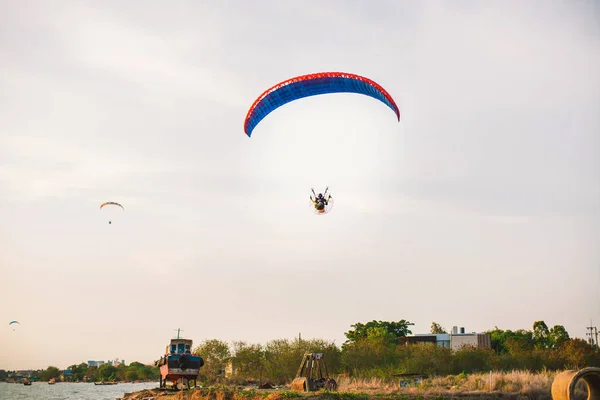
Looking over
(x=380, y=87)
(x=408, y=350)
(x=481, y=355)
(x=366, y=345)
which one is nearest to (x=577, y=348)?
(x=481, y=355)

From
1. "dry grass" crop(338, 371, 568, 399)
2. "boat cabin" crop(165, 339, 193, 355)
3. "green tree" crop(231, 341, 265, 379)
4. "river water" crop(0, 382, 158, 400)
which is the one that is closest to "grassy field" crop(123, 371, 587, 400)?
"dry grass" crop(338, 371, 568, 399)

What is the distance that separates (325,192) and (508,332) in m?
74.6

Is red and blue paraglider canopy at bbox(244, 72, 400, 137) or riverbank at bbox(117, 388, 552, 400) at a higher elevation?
red and blue paraglider canopy at bbox(244, 72, 400, 137)

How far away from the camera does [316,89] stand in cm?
3266

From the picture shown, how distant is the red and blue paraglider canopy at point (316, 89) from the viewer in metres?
31.7

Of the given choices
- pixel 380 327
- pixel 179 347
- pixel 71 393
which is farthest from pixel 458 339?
pixel 71 393

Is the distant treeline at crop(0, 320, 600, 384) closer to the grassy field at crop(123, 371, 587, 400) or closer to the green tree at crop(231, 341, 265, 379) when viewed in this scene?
the green tree at crop(231, 341, 265, 379)

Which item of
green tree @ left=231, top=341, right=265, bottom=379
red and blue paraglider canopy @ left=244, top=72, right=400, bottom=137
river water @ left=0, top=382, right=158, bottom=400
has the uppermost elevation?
red and blue paraglider canopy @ left=244, top=72, right=400, bottom=137

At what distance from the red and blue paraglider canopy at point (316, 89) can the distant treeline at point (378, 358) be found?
2640 cm

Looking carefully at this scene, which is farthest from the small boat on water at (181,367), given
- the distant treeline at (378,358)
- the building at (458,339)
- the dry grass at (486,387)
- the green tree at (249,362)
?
the building at (458,339)

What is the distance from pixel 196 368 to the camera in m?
42.1

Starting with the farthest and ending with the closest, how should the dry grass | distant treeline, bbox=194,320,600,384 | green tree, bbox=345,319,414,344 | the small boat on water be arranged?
green tree, bbox=345,319,414,344
distant treeline, bbox=194,320,600,384
the small boat on water
the dry grass

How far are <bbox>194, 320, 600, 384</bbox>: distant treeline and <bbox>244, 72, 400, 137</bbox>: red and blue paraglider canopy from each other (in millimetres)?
26401

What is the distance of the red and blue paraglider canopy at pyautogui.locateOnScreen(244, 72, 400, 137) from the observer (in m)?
31.7
